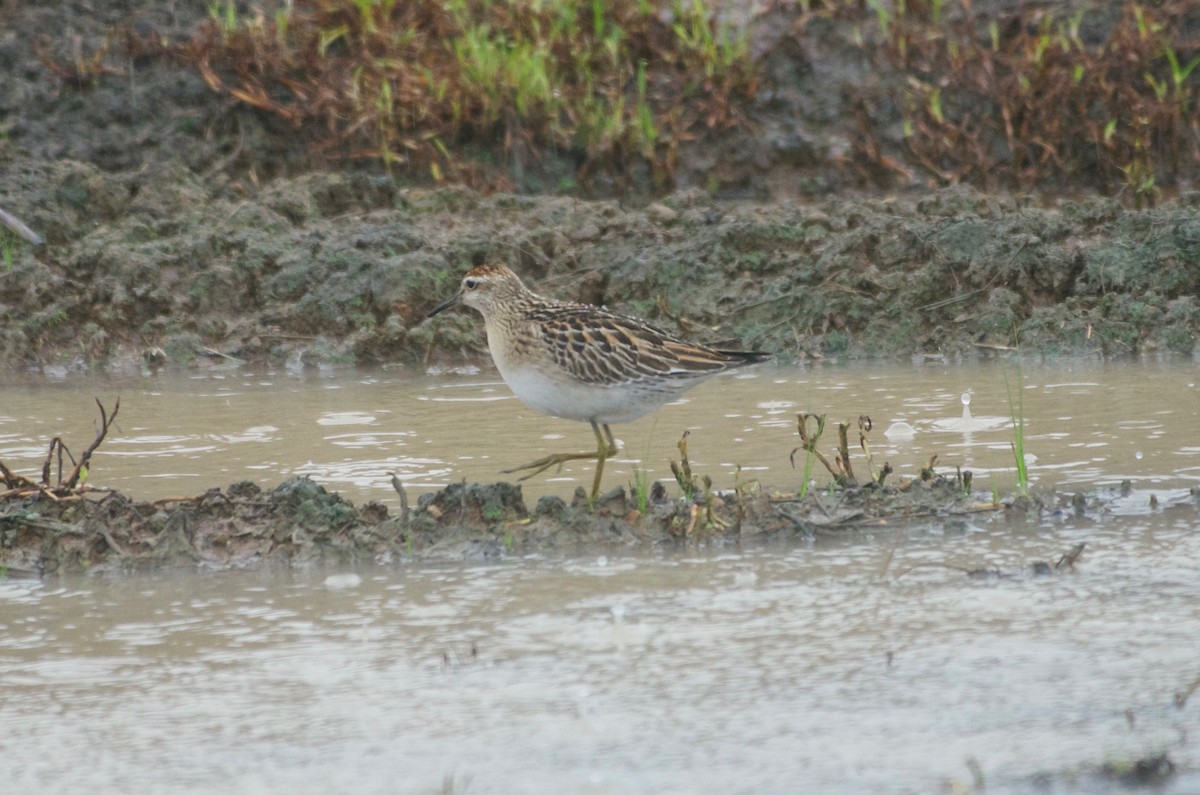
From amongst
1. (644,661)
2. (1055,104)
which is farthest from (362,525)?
(1055,104)

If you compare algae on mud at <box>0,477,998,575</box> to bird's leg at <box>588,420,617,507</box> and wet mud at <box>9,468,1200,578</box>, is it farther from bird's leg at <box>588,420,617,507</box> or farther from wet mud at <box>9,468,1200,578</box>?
bird's leg at <box>588,420,617,507</box>

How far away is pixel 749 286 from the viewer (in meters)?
10.2

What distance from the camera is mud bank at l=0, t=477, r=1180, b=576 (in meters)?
5.78

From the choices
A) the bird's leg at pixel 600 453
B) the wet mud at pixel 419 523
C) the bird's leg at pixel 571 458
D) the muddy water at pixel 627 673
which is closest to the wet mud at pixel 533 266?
the bird's leg at pixel 600 453

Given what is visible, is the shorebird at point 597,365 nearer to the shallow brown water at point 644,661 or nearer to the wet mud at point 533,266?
the shallow brown water at point 644,661

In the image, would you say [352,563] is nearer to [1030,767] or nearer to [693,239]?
[1030,767]

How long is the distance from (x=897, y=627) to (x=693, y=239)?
587 cm

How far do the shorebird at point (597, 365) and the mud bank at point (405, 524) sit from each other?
648 millimetres

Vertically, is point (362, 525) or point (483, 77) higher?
point (483, 77)

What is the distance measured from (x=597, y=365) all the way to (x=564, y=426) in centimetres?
150

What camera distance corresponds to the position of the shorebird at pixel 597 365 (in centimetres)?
676

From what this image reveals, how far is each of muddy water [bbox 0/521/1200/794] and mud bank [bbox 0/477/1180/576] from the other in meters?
0.15

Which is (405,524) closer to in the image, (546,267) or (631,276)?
(631,276)

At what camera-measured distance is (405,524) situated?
587 centimetres
